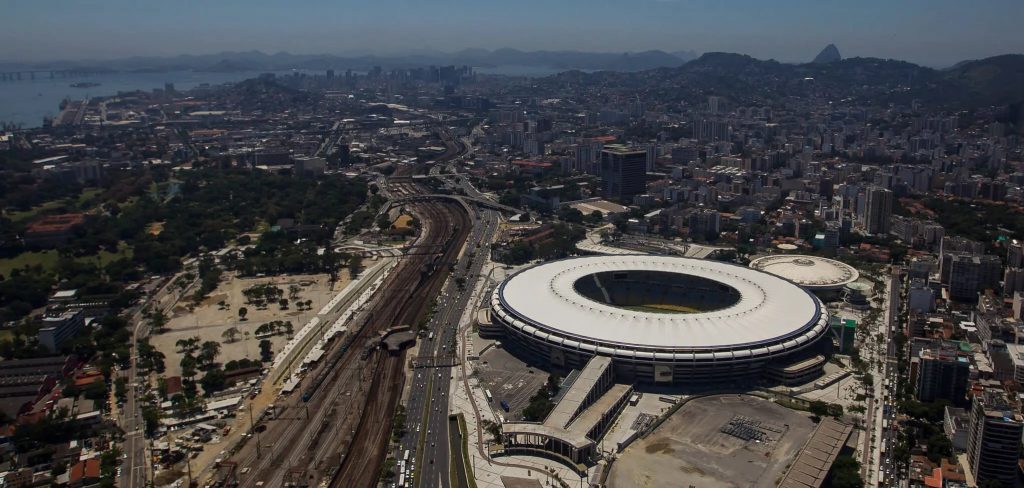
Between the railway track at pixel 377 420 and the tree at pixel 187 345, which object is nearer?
the railway track at pixel 377 420

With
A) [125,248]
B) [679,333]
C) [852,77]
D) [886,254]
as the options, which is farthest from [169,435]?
[852,77]

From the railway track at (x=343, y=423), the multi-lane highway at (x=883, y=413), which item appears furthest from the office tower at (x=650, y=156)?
the railway track at (x=343, y=423)

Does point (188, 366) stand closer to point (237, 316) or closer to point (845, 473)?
point (237, 316)

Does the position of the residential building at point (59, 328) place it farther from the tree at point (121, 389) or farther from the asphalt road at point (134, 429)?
the tree at point (121, 389)

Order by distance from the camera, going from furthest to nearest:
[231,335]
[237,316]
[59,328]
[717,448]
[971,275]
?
[971,275] → [237,316] → [231,335] → [59,328] → [717,448]

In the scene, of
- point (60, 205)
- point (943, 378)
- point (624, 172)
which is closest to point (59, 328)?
point (60, 205)

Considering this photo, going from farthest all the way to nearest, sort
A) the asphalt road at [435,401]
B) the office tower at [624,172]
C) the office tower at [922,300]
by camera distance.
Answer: the office tower at [624,172], the office tower at [922,300], the asphalt road at [435,401]

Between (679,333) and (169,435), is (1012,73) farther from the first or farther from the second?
(169,435)

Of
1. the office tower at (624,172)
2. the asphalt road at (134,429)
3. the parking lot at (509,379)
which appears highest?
the office tower at (624,172)
